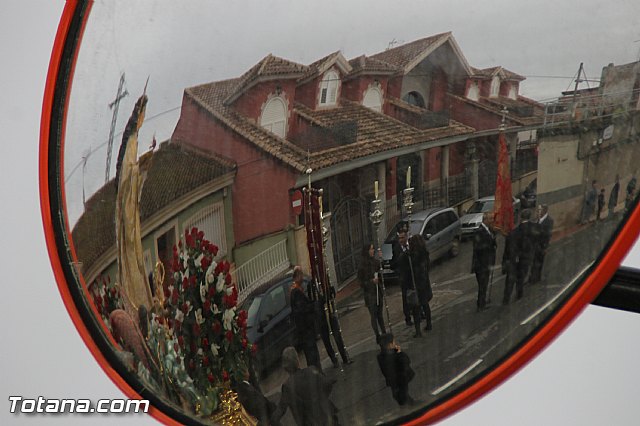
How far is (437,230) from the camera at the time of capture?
0.77 metres

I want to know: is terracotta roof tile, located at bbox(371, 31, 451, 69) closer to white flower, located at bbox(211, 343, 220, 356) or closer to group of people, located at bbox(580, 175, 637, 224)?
group of people, located at bbox(580, 175, 637, 224)

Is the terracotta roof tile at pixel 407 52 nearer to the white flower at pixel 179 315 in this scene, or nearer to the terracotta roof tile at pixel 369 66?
the terracotta roof tile at pixel 369 66

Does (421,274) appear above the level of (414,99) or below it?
below

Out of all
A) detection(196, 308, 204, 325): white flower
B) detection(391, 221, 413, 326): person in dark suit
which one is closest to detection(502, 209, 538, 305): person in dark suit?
detection(391, 221, 413, 326): person in dark suit

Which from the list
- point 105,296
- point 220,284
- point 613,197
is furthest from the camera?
point 105,296

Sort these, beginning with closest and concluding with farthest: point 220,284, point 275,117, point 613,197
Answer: point 613,197 < point 275,117 < point 220,284

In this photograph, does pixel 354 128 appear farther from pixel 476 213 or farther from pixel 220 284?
pixel 220 284

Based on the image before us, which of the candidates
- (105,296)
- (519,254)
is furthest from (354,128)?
Answer: (105,296)

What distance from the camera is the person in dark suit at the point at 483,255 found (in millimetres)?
758

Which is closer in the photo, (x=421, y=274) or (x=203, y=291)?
(x=421, y=274)

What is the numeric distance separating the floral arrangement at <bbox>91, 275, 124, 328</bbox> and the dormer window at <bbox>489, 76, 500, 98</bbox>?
0.67 m

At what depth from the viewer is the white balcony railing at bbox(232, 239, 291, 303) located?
2.81 ft

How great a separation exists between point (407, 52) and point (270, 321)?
41 centimetres

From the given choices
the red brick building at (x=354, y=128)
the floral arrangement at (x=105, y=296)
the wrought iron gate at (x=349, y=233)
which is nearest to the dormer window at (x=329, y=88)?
the red brick building at (x=354, y=128)
